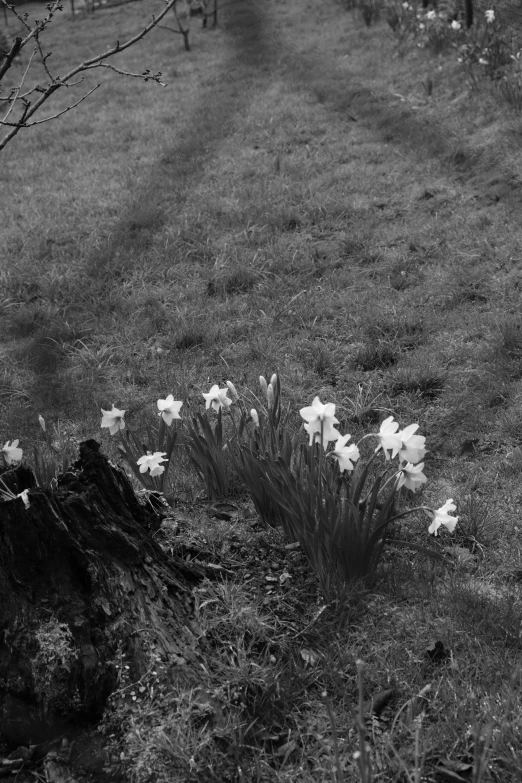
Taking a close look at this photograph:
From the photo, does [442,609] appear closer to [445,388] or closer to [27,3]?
[445,388]

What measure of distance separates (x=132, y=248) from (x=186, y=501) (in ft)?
11.3

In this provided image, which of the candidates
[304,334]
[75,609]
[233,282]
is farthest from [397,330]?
[75,609]

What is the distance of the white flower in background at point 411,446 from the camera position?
2.21 meters

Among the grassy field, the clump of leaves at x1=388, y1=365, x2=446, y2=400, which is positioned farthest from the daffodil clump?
the clump of leaves at x1=388, y1=365, x2=446, y2=400

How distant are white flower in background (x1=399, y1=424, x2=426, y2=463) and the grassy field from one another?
413 mm

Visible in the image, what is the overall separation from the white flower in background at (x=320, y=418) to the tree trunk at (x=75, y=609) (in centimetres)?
64

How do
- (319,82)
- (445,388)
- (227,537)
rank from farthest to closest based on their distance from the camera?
(319,82) < (445,388) < (227,537)

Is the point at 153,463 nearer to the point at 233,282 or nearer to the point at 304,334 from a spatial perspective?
the point at 304,334

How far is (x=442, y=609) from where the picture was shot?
85.0 inches

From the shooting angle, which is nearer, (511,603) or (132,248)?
(511,603)

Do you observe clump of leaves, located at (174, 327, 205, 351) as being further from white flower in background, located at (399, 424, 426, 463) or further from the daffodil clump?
white flower in background, located at (399, 424, 426, 463)

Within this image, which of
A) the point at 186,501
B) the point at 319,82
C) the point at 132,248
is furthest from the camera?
the point at 319,82

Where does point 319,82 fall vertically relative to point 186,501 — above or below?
above

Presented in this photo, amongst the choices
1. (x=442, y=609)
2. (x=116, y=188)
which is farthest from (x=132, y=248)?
(x=442, y=609)
